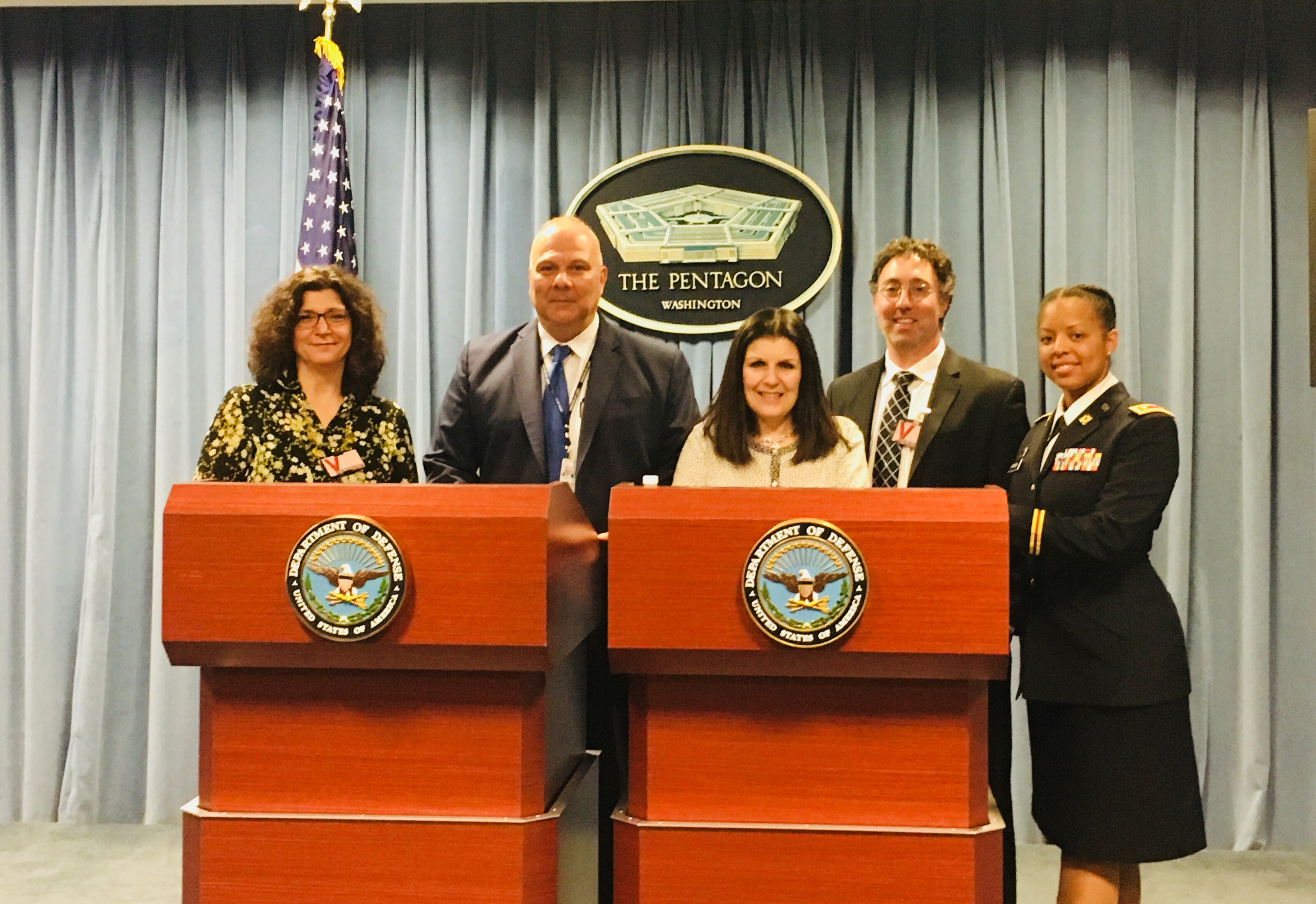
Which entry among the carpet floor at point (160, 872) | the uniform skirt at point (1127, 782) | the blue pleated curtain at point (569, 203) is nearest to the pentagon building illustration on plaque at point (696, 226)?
the blue pleated curtain at point (569, 203)

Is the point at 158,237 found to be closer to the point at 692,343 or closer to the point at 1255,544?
the point at 692,343

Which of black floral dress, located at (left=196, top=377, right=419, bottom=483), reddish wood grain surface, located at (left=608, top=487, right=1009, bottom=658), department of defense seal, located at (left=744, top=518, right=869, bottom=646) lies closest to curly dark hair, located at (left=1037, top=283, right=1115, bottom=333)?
reddish wood grain surface, located at (left=608, top=487, right=1009, bottom=658)

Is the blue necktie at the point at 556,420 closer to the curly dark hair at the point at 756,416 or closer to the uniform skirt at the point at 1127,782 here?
the curly dark hair at the point at 756,416

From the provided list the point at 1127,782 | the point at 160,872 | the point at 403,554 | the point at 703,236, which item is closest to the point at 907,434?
the point at 1127,782

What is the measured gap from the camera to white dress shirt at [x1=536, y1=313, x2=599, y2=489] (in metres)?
2.29

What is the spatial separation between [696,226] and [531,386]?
1863 mm

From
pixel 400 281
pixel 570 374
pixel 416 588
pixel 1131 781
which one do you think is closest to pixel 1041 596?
pixel 1131 781

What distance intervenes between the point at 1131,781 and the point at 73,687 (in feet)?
12.0

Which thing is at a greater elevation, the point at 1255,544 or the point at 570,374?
the point at 570,374

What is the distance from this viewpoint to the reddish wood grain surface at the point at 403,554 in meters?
1.32

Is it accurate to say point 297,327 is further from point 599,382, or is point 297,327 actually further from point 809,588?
point 809,588

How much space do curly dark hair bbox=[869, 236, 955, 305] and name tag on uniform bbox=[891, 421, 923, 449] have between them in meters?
0.32

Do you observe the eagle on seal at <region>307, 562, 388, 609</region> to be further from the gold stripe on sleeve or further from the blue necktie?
the gold stripe on sleeve

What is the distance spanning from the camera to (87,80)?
4.21 m
